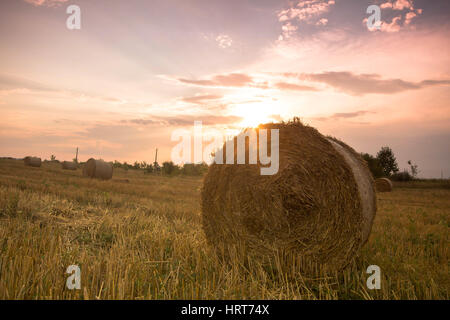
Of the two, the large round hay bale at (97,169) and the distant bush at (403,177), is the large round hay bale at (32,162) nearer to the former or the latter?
the large round hay bale at (97,169)

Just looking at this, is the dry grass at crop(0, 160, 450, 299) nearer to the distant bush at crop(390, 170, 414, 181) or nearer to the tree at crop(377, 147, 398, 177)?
the distant bush at crop(390, 170, 414, 181)

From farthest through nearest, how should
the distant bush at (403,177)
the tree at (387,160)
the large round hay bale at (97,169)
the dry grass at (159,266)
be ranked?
the tree at (387,160) → the distant bush at (403,177) → the large round hay bale at (97,169) → the dry grass at (159,266)

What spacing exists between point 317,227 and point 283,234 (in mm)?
545

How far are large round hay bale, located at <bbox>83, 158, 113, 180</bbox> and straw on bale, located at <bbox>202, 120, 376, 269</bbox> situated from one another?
797 inches

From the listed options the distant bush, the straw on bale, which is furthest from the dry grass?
the distant bush

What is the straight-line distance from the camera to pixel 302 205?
4.93 meters

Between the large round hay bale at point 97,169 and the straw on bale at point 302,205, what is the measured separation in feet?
66.4

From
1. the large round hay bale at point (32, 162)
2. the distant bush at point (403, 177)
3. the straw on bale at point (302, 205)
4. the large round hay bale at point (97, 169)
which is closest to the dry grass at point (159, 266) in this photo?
the straw on bale at point (302, 205)

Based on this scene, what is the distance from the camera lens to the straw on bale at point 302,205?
476 cm

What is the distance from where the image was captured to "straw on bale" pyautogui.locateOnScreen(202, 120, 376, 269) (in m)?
4.76

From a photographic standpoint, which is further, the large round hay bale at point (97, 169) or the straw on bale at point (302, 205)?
the large round hay bale at point (97, 169)

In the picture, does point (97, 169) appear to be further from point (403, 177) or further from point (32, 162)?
point (403, 177)
